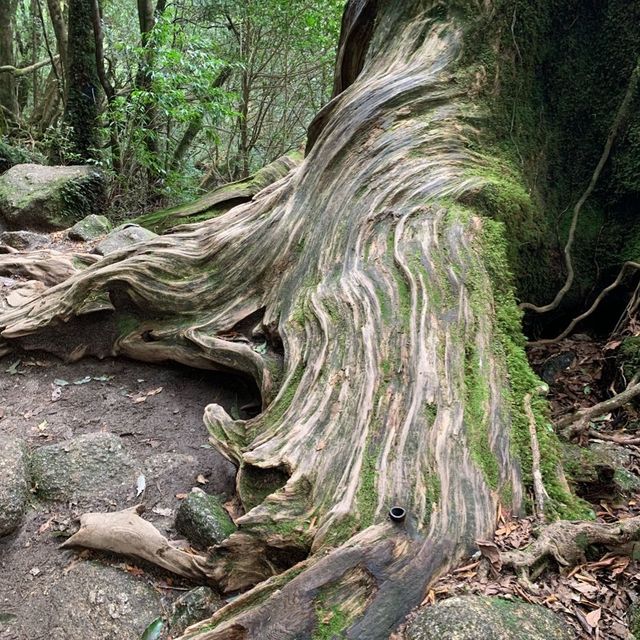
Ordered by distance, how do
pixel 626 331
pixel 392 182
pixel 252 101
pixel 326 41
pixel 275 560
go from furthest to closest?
pixel 252 101
pixel 326 41
pixel 626 331
pixel 392 182
pixel 275 560

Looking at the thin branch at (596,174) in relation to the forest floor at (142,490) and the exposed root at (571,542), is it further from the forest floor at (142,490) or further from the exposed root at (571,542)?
the exposed root at (571,542)

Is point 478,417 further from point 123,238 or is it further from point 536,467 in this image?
point 123,238

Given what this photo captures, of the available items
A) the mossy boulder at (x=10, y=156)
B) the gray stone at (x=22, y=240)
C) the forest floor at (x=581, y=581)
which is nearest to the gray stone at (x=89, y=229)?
the gray stone at (x=22, y=240)

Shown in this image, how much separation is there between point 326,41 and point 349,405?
9.78 m

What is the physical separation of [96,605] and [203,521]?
565 millimetres

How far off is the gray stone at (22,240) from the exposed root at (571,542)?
684cm

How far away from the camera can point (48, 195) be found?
8.03m

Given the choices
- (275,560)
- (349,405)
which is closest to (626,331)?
(349,405)

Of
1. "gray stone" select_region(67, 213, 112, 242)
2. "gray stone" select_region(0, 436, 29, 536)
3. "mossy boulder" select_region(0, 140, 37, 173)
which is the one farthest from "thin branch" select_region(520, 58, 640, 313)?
"mossy boulder" select_region(0, 140, 37, 173)

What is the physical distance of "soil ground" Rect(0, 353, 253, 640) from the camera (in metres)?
2.45

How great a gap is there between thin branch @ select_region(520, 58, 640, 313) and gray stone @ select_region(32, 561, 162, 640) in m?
3.35

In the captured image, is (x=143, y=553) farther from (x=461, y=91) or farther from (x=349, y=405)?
(x=461, y=91)

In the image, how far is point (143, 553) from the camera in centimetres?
264

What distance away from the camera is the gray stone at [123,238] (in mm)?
6586
